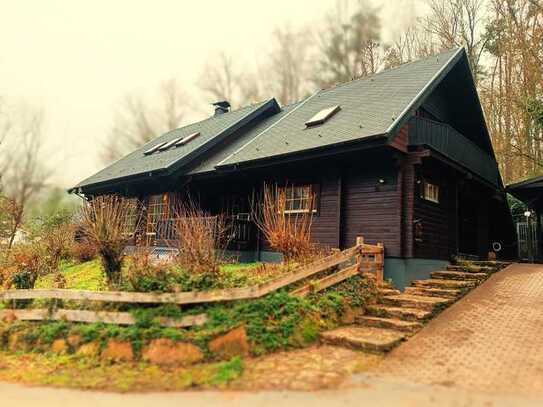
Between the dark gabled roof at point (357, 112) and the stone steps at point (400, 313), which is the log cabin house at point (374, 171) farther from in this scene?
the stone steps at point (400, 313)

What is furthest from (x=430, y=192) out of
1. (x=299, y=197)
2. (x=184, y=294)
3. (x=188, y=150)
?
(x=188, y=150)

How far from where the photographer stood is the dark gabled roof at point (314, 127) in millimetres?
9766

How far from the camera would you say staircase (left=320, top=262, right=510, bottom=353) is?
19.7 feet

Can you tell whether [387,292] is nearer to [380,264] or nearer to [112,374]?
[380,264]

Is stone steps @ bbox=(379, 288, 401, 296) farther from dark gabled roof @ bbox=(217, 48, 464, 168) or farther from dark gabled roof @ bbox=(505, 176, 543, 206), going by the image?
dark gabled roof @ bbox=(505, 176, 543, 206)

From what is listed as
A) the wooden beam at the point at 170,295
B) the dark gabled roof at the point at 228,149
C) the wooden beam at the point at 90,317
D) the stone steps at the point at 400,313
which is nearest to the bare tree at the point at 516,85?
the dark gabled roof at the point at 228,149

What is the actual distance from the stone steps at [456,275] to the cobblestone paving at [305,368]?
196 inches

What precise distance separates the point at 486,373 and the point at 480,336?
4.84 ft

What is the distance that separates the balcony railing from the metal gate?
9.97ft

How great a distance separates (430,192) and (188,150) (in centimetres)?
806

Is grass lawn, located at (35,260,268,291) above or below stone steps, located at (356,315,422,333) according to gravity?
above

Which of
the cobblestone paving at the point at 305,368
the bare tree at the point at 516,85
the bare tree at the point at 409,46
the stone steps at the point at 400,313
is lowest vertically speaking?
the cobblestone paving at the point at 305,368

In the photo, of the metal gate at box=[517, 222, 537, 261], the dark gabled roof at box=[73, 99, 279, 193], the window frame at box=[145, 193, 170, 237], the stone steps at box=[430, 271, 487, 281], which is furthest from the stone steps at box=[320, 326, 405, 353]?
the metal gate at box=[517, 222, 537, 261]

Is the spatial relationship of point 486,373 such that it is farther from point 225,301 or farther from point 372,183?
point 372,183
